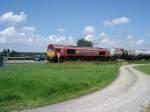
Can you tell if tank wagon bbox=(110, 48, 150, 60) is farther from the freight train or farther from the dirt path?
the dirt path

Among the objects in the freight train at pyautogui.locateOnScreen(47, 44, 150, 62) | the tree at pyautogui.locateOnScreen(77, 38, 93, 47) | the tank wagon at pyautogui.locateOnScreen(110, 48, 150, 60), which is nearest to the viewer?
the freight train at pyautogui.locateOnScreen(47, 44, 150, 62)

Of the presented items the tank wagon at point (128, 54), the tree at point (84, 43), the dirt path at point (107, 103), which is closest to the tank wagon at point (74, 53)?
the tank wagon at point (128, 54)

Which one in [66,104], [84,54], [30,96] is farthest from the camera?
[84,54]

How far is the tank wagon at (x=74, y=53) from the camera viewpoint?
67062 mm

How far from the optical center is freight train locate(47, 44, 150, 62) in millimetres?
67312

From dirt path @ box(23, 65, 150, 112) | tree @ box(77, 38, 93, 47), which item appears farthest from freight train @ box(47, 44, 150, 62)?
tree @ box(77, 38, 93, 47)

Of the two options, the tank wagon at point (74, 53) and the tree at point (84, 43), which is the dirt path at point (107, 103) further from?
the tree at point (84, 43)

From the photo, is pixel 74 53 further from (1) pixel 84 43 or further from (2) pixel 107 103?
(1) pixel 84 43

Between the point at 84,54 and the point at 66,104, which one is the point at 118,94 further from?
the point at 84,54

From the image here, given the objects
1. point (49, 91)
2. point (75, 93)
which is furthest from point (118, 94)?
point (49, 91)

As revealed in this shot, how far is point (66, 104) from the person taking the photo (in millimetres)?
18406

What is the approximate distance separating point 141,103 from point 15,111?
7.55m

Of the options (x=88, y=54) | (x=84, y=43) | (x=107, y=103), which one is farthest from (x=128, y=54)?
(x=84, y=43)

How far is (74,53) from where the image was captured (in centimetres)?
7088
